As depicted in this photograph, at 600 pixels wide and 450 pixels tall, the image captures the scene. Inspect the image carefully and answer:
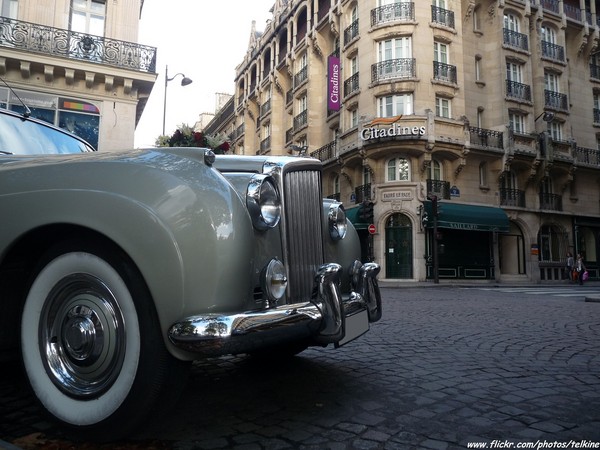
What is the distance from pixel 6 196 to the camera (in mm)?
2293

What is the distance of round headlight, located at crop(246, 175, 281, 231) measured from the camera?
7.61ft

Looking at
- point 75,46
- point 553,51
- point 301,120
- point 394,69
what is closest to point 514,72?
point 553,51

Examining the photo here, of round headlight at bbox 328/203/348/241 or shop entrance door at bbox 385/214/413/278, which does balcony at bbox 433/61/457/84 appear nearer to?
shop entrance door at bbox 385/214/413/278

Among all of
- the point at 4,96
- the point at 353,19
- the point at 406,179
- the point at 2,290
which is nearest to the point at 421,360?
the point at 2,290

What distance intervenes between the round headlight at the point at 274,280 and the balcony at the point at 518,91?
26.3 meters

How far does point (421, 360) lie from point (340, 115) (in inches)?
920

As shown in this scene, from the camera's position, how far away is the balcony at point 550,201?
26.3 meters

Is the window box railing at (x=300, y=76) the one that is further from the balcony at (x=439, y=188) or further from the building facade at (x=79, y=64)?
the building facade at (x=79, y=64)

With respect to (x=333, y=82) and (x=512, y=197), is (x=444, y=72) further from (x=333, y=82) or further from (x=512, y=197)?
(x=512, y=197)

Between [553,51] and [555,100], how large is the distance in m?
3.02

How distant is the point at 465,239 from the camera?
2392 cm

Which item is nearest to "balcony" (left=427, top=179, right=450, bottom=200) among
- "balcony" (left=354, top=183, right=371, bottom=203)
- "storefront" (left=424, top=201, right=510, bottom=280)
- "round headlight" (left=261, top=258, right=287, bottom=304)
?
"storefront" (left=424, top=201, right=510, bottom=280)

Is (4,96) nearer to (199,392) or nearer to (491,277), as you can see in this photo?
(199,392)

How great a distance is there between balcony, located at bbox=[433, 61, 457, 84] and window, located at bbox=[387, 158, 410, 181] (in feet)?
14.7
